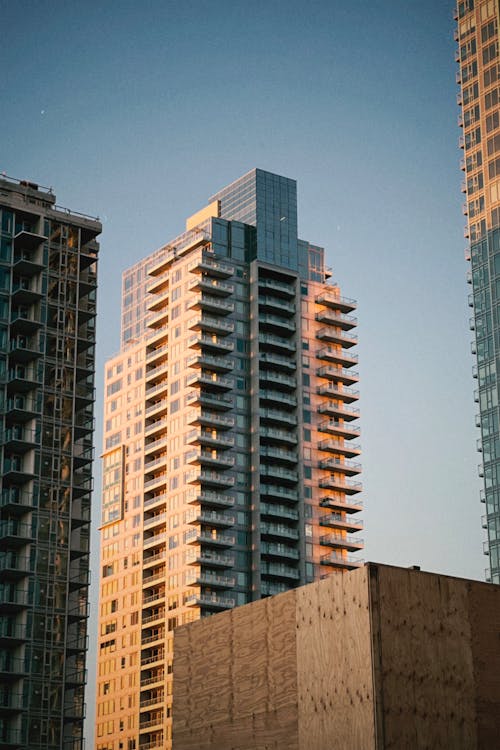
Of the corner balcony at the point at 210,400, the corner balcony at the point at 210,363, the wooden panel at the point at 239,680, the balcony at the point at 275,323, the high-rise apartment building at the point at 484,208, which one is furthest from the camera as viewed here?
the balcony at the point at 275,323

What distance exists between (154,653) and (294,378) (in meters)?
37.3

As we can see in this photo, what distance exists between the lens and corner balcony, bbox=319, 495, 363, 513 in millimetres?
147250

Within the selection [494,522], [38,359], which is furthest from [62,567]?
[494,522]

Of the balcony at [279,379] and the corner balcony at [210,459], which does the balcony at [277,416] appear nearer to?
the balcony at [279,379]

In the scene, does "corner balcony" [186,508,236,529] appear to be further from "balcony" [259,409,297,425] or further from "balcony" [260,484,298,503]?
"balcony" [259,409,297,425]

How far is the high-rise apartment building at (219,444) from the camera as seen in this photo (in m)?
140

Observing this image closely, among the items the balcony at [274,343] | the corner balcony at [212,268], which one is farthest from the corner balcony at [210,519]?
the corner balcony at [212,268]

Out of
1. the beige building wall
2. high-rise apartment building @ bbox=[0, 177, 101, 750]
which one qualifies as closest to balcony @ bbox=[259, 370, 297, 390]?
high-rise apartment building @ bbox=[0, 177, 101, 750]

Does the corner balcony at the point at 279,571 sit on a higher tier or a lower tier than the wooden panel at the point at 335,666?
higher

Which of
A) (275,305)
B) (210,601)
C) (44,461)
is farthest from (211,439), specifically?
(44,461)

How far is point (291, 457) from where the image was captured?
146 m

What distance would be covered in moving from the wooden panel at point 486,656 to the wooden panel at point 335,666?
15.3 feet

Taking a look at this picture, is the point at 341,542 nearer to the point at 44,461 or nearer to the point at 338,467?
the point at 338,467

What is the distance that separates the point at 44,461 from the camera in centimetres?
9262
